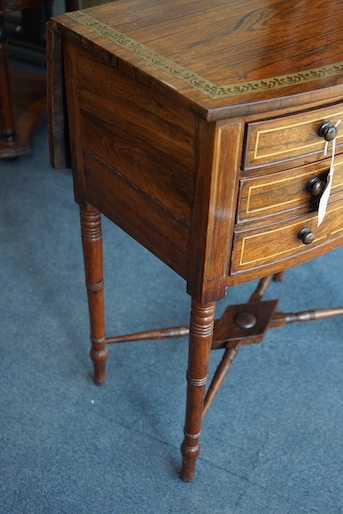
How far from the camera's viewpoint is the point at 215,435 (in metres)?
1.68

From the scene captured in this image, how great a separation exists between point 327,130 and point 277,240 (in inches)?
8.0

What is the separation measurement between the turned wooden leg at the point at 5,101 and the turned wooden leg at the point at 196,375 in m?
1.34

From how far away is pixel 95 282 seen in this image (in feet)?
5.34

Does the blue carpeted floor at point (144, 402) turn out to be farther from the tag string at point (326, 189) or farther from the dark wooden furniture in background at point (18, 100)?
the tag string at point (326, 189)

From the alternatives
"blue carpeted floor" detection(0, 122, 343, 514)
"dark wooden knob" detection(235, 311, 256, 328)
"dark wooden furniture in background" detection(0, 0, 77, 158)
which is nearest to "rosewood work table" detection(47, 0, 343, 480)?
"blue carpeted floor" detection(0, 122, 343, 514)

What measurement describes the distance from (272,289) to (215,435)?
54 cm

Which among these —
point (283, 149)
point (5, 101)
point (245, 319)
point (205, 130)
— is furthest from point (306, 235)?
point (5, 101)

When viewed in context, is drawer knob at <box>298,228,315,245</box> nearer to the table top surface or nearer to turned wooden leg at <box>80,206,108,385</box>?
the table top surface

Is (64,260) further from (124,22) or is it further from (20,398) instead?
(124,22)

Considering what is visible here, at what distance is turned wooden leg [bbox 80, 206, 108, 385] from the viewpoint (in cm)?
154

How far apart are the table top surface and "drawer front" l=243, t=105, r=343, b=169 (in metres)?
0.05

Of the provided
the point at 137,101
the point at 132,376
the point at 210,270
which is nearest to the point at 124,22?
the point at 137,101

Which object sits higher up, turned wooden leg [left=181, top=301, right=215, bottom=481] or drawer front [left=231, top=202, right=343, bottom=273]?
drawer front [left=231, top=202, right=343, bottom=273]

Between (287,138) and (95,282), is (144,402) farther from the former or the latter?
(287,138)
